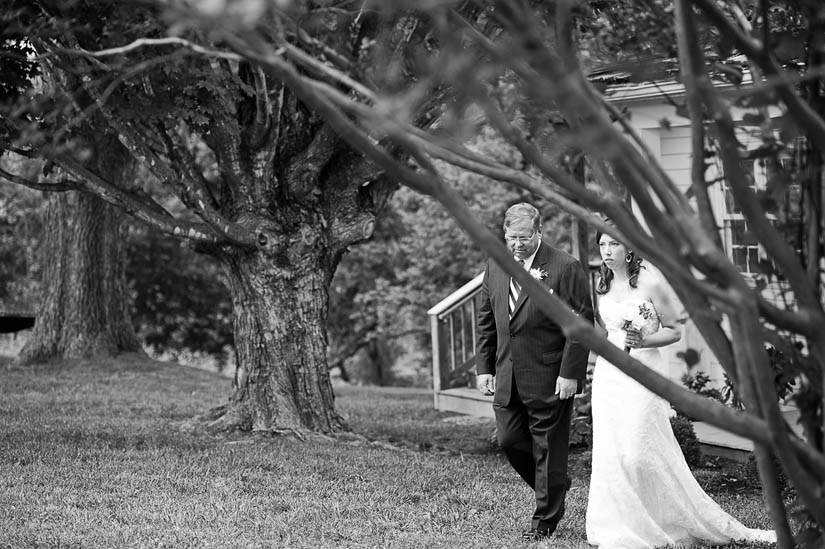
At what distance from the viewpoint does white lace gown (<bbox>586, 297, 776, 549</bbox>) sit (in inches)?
231

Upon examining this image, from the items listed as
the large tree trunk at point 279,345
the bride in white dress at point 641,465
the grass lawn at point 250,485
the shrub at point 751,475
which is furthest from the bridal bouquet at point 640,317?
the large tree trunk at point 279,345

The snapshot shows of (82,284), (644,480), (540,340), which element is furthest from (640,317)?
(82,284)

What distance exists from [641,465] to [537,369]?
0.81 meters

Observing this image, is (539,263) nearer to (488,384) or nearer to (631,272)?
(631,272)

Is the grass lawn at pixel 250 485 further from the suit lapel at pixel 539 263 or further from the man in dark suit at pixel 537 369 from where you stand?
the suit lapel at pixel 539 263

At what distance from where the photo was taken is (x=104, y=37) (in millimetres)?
7918

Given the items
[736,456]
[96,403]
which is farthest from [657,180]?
[96,403]

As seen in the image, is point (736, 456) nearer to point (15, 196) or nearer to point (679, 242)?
point (679, 242)

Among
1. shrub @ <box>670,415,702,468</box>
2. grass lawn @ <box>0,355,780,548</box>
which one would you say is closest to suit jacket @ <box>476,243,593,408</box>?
grass lawn @ <box>0,355,780,548</box>

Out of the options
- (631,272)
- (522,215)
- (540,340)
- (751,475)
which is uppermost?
(522,215)

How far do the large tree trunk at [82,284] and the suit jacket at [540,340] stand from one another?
31.3 ft

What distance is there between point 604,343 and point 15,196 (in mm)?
22132

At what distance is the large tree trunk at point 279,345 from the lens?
934 centimetres

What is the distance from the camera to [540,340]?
6.12m
